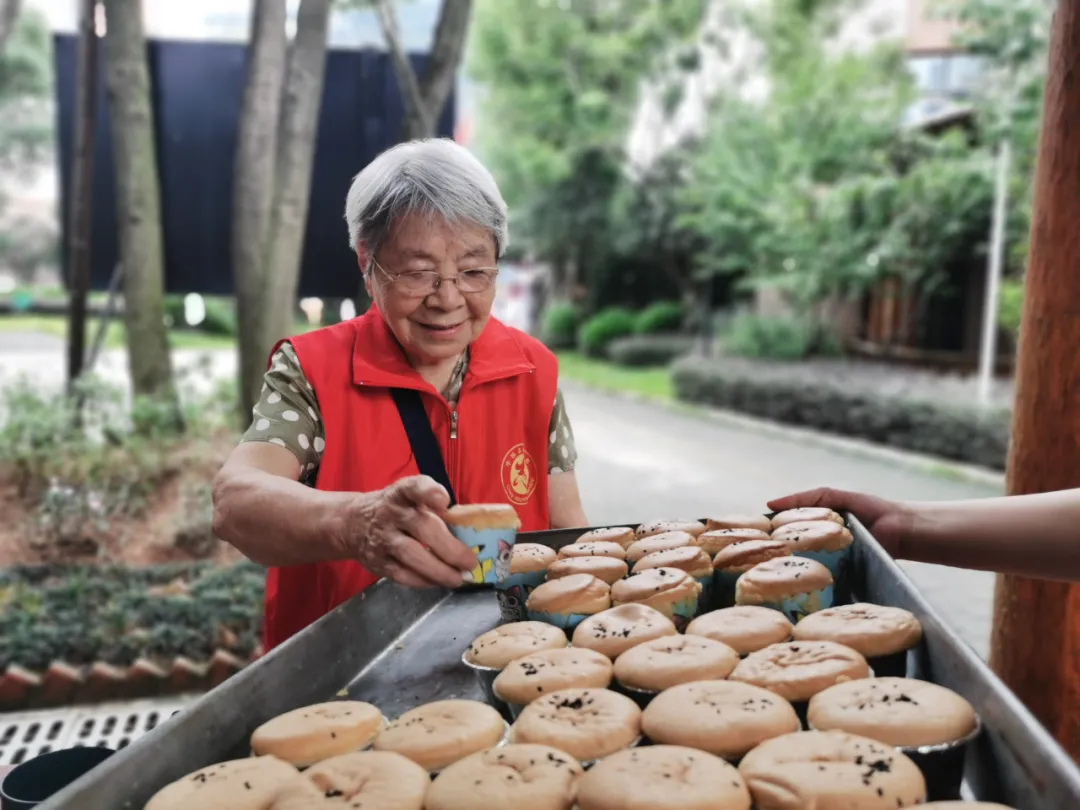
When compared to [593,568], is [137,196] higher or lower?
higher

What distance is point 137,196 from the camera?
707cm

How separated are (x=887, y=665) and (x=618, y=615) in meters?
0.58

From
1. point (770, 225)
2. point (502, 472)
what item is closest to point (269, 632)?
point (502, 472)

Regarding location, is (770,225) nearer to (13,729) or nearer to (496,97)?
(496,97)

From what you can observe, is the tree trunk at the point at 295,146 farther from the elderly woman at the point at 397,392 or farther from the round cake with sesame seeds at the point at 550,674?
the round cake with sesame seeds at the point at 550,674

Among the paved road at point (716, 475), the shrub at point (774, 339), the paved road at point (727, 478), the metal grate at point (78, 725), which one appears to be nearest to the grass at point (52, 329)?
the paved road at point (716, 475)

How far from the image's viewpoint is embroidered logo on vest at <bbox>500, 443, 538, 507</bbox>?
2.72 metres

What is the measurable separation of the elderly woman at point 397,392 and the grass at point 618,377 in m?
16.1

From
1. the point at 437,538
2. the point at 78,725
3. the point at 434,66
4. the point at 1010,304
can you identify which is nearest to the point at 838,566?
the point at 437,538

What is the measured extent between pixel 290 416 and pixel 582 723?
1.23 metres

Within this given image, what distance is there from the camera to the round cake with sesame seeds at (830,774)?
1315 mm

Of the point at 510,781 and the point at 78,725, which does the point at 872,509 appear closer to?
the point at 510,781

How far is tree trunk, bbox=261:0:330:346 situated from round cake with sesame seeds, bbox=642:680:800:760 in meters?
4.89

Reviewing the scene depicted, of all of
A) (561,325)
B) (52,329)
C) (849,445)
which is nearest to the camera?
(849,445)
